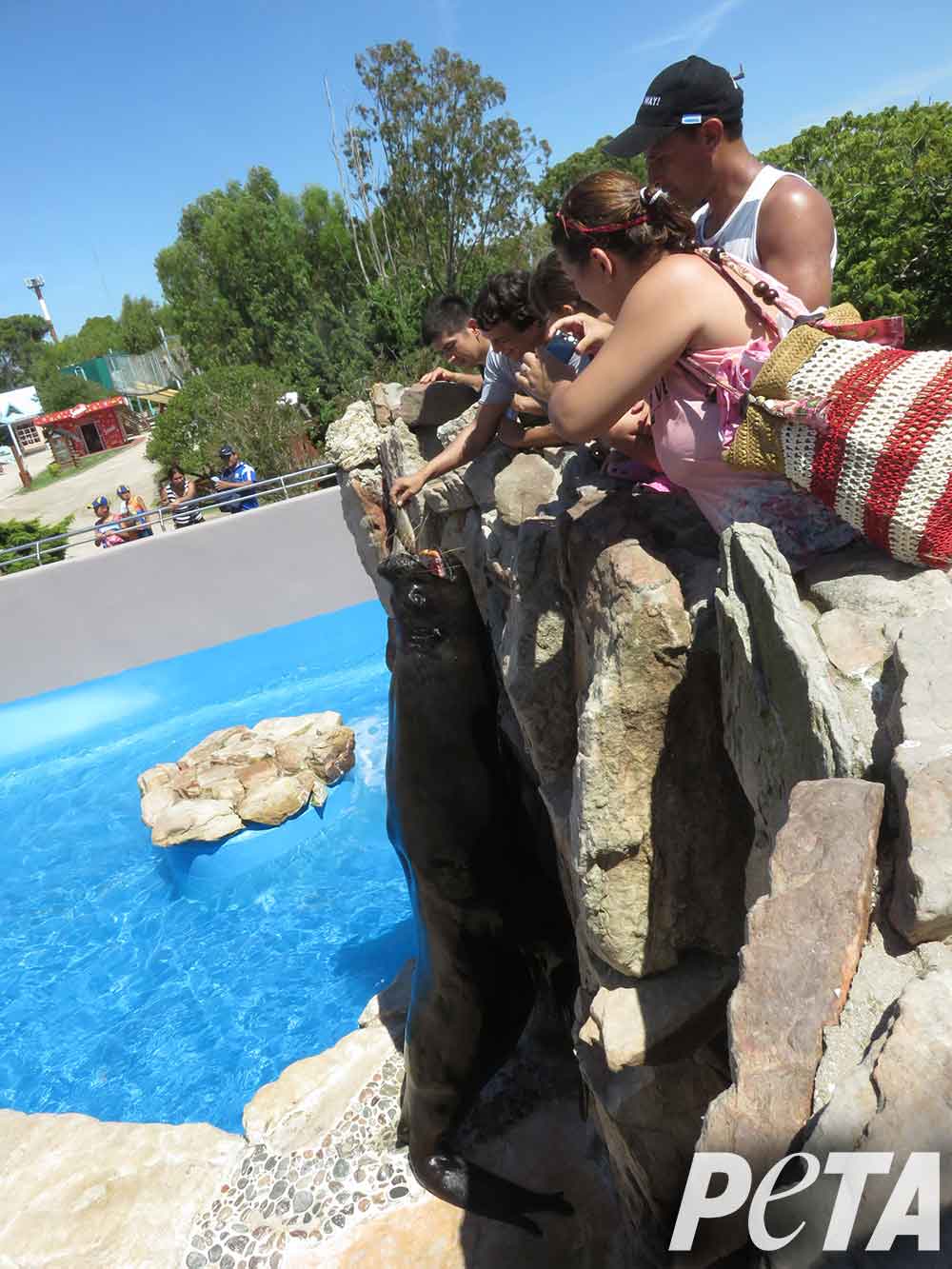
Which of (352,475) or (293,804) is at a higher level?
(352,475)

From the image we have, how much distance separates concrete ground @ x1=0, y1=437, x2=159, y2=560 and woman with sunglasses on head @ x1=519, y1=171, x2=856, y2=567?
2261cm

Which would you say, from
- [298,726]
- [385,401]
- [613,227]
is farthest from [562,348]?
Answer: [298,726]

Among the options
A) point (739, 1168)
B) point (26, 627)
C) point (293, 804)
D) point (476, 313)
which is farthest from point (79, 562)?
point (739, 1168)

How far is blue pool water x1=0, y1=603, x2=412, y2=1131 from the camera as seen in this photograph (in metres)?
5.67

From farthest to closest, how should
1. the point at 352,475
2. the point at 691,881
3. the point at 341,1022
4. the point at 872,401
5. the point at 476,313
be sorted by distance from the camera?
the point at 352,475
the point at 341,1022
the point at 476,313
the point at 691,881
the point at 872,401

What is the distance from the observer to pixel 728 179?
2.31 metres

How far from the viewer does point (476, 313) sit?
3207 mm

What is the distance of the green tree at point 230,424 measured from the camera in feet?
56.1

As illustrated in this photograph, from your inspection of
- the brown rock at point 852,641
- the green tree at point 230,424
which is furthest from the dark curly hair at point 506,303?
the green tree at point 230,424

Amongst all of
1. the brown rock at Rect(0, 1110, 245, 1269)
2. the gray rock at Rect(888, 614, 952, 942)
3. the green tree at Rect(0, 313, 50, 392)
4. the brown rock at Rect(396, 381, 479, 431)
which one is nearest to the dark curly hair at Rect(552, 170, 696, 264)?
the gray rock at Rect(888, 614, 952, 942)

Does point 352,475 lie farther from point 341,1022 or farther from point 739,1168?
point 739,1168

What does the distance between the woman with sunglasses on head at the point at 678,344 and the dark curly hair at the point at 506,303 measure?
3.58 feet

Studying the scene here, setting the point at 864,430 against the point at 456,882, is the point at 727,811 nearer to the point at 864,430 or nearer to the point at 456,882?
the point at 864,430

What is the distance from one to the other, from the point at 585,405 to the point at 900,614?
73cm
